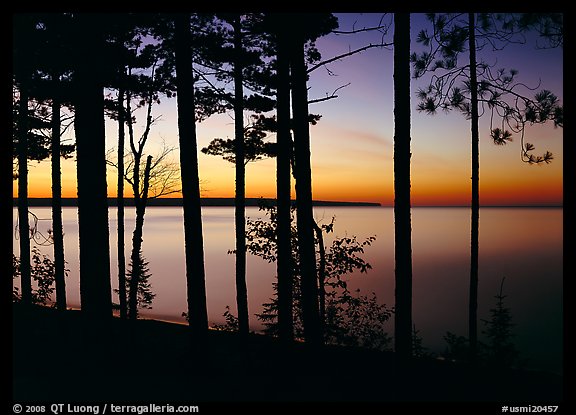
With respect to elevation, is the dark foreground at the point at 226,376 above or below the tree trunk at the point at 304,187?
below

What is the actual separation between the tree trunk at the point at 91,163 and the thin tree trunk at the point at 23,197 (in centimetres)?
772

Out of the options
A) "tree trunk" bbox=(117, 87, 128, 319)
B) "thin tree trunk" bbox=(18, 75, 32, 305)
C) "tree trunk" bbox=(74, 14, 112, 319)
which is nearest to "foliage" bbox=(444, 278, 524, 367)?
"tree trunk" bbox=(74, 14, 112, 319)

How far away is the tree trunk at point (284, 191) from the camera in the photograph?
30.5 ft

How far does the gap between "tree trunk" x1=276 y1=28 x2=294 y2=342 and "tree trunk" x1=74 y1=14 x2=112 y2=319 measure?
424 cm

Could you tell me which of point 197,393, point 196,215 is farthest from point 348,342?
point 196,215

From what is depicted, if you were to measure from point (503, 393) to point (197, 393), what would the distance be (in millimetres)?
6361

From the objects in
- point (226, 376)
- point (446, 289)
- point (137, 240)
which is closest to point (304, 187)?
point (226, 376)

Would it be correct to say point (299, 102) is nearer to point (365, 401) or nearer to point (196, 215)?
point (196, 215)

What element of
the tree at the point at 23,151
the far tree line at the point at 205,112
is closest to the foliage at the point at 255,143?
the far tree line at the point at 205,112

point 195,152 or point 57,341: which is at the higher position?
point 195,152

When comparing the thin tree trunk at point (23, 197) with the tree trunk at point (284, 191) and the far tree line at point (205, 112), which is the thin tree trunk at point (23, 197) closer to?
the far tree line at point (205, 112)

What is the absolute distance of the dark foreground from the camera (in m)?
6.49

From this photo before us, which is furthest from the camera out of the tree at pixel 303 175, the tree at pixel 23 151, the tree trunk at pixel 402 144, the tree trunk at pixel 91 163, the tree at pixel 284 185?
the tree at pixel 284 185

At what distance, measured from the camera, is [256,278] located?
61.0 metres
